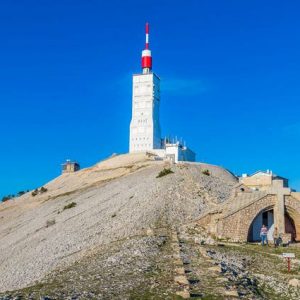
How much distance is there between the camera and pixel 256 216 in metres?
44.5

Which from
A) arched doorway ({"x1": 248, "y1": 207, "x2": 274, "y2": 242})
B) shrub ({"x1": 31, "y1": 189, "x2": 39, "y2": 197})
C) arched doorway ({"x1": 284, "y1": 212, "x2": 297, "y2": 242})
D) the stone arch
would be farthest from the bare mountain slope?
shrub ({"x1": 31, "y1": 189, "x2": 39, "y2": 197})

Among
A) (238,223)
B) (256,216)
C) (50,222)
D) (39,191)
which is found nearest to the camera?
(238,223)

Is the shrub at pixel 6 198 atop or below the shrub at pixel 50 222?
atop

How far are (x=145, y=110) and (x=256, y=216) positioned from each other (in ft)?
286

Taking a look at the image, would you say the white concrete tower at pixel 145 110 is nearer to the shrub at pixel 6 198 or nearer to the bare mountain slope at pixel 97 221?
the shrub at pixel 6 198

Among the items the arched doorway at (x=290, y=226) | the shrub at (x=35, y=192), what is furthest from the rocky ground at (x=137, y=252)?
the shrub at (x=35, y=192)

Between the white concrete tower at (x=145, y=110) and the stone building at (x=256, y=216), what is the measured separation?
79.4m

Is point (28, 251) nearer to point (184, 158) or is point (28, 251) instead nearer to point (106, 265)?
Result: point (106, 265)

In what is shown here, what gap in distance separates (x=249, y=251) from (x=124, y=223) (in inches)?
582

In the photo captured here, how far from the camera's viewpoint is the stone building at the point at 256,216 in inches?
1714

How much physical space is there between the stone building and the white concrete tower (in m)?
79.4

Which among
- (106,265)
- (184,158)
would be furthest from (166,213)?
(184,158)

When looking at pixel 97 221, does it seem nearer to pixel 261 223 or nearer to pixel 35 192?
pixel 261 223

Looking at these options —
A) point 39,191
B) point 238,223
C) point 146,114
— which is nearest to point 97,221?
point 238,223
